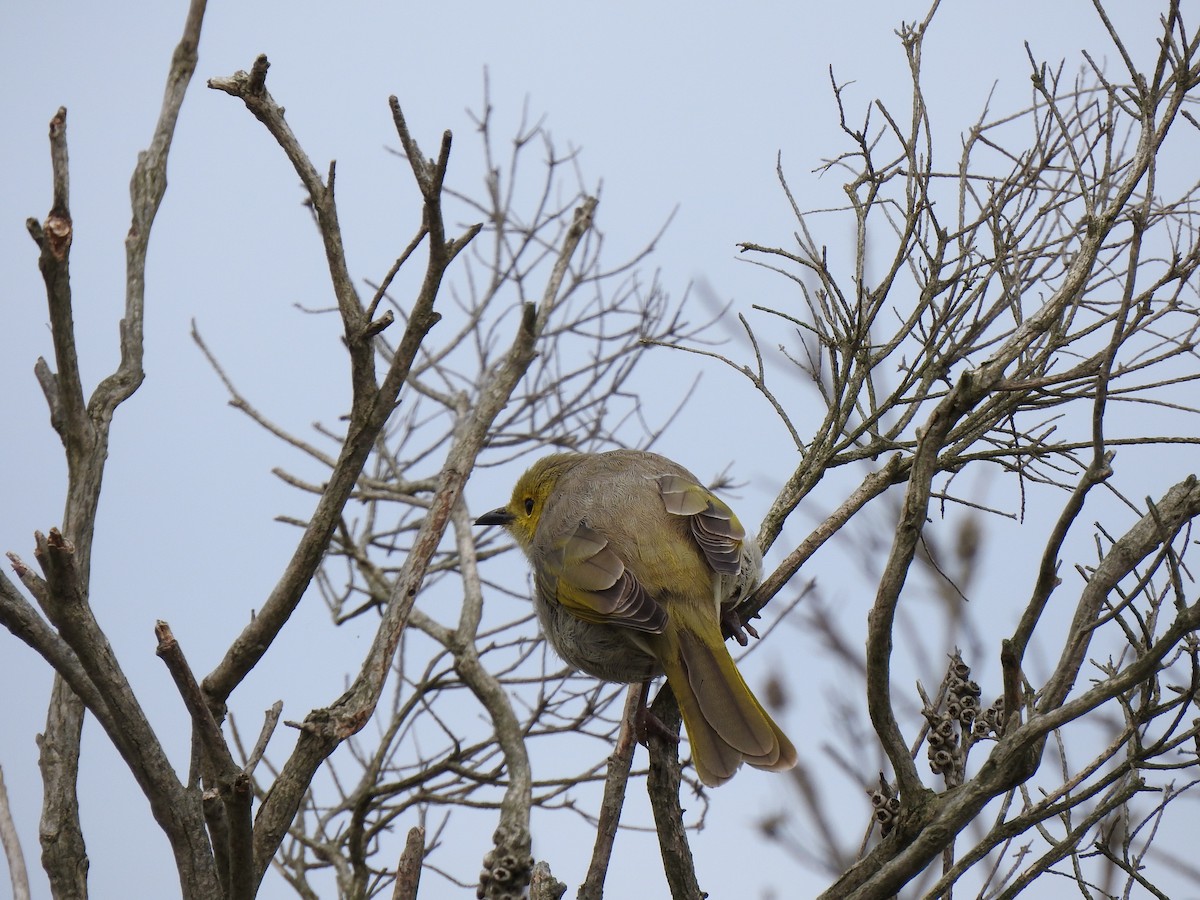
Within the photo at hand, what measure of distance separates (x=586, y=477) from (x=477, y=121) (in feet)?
10.5

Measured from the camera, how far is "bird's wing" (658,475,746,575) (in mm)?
4375

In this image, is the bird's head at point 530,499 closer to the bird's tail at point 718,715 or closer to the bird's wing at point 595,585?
the bird's wing at point 595,585

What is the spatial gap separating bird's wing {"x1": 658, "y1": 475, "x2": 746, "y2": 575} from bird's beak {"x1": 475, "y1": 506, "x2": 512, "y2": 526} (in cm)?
115

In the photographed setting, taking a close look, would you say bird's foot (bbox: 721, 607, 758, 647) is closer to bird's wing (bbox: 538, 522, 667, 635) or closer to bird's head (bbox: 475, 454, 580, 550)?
bird's wing (bbox: 538, 522, 667, 635)

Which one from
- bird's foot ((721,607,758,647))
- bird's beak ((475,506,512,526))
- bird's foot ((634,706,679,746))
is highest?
bird's beak ((475,506,512,526))

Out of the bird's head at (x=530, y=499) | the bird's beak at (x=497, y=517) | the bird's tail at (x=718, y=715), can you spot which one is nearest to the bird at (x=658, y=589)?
the bird's tail at (x=718, y=715)

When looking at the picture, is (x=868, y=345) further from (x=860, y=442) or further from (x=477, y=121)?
(x=477, y=121)

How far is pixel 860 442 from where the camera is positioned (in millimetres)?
4184

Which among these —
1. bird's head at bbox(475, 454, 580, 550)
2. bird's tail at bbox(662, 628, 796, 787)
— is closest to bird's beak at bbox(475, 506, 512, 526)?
bird's head at bbox(475, 454, 580, 550)

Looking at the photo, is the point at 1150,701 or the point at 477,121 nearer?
the point at 1150,701

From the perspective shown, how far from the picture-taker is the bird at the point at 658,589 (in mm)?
4027

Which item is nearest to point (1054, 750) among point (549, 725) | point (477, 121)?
point (549, 725)

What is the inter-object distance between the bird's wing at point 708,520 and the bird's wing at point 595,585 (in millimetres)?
293

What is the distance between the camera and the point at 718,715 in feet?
13.2
